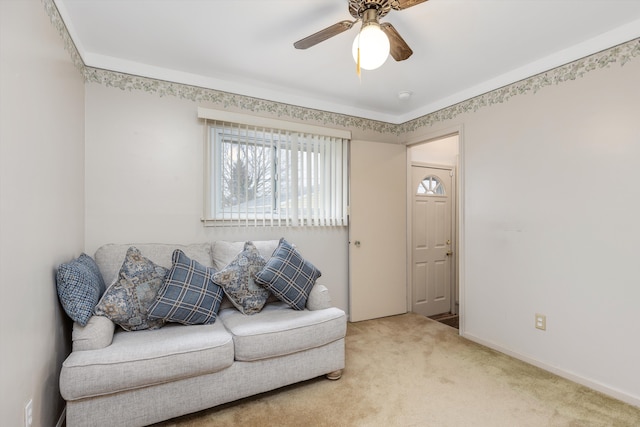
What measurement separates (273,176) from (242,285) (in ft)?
3.91

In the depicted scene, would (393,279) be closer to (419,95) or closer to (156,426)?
(419,95)

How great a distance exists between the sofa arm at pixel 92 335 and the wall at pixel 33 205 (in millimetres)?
133

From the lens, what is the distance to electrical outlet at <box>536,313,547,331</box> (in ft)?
7.97

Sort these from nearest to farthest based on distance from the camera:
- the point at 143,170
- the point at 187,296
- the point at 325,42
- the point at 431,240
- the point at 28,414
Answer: the point at 28,414
the point at 187,296
the point at 325,42
the point at 143,170
the point at 431,240

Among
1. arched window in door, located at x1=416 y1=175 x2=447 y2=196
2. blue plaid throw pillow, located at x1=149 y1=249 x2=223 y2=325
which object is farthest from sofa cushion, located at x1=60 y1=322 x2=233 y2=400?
arched window in door, located at x1=416 y1=175 x2=447 y2=196

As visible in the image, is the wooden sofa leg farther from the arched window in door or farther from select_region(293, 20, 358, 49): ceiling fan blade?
the arched window in door

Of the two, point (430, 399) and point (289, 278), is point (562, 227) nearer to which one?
point (430, 399)

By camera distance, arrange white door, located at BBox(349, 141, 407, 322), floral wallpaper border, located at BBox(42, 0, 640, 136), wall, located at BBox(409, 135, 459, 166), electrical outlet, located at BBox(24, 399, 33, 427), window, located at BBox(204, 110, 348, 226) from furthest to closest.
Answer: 1. wall, located at BBox(409, 135, 459, 166)
2. white door, located at BBox(349, 141, 407, 322)
3. window, located at BBox(204, 110, 348, 226)
4. floral wallpaper border, located at BBox(42, 0, 640, 136)
5. electrical outlet, located at BBox(24, 399, 33, 427)

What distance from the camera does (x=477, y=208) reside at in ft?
9.67

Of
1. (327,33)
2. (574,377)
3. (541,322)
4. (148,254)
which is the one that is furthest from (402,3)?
(574,377)

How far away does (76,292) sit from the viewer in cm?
171

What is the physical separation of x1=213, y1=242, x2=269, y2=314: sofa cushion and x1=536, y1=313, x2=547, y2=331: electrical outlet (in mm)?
2184

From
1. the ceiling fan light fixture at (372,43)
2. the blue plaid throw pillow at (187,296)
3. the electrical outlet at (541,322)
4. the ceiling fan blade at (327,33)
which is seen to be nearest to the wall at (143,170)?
the blue plaid throw pillow at (187,296)

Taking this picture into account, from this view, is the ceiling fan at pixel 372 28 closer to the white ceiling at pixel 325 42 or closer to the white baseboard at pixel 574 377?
the white ceiling at pixel 325 42
